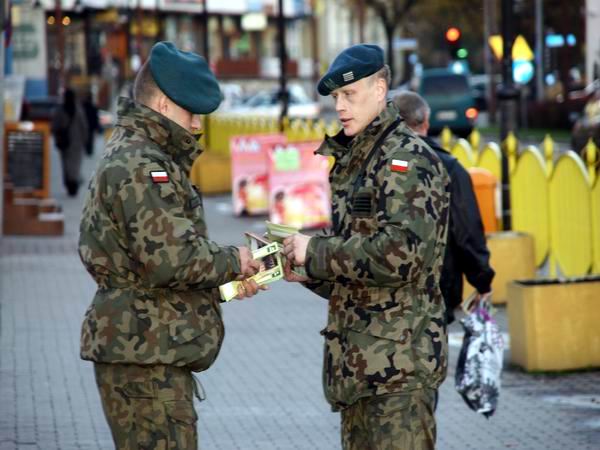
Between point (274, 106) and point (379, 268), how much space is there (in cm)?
6067

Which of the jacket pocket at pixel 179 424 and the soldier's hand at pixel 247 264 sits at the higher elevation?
the soldier's hand at pixel 247 264

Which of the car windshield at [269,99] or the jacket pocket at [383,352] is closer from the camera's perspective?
the jacket pocket at [383,352]

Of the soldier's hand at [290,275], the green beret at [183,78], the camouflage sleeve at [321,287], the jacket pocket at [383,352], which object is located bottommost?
the jacket pocket at [383,352]

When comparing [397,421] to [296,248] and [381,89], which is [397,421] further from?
[381,89]

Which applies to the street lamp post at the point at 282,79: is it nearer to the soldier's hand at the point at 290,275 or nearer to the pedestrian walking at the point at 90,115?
the pedestrian walking at the point at 90,115

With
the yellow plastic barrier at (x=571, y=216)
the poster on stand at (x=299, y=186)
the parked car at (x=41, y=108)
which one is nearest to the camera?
the yellow plastic barrier at (x=571, y=216)

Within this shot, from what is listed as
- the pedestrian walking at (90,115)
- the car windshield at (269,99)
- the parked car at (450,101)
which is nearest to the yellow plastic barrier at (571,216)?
the pedestrian walking at (90,115)

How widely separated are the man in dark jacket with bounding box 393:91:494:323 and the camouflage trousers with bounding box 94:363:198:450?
2.81m

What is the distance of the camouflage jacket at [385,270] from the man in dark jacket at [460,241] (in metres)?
2.39

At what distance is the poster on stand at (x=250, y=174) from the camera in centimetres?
2297

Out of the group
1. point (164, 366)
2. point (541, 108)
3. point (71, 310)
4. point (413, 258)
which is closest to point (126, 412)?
point (164, 366)

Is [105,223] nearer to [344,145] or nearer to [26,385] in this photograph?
[344,145]

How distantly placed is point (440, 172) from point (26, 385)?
5.41 m

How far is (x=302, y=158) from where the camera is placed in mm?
21391
